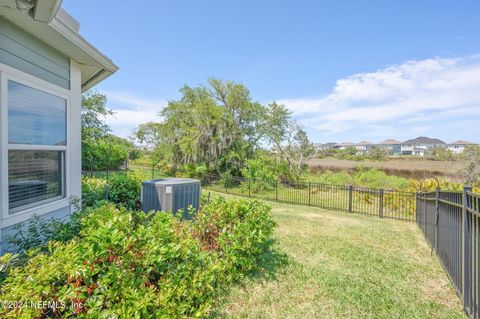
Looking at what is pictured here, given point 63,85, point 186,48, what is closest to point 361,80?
point 186,48

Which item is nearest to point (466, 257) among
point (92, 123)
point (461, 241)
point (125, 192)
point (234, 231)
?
point (461, 241)

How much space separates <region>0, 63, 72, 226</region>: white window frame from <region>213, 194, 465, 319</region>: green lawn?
2464 millimetres

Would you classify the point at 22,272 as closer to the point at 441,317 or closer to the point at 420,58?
the point at 441,317

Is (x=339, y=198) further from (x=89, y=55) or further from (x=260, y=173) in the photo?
(x=89, y=55)

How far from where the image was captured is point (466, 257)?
257 centimetres

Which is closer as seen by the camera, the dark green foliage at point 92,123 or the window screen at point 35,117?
the window screen at point 35,117

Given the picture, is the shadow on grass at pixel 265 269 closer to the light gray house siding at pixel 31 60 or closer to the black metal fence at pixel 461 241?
the black metal fence at pixel 461 241

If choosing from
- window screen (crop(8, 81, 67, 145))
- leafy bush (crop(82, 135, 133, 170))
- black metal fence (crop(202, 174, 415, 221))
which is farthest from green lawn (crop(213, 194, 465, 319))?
leafy bush (crop(82, 135, 133, 170))

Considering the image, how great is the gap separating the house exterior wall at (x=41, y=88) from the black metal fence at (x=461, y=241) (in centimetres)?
475

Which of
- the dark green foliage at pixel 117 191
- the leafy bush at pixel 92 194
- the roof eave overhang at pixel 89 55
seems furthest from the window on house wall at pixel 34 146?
the dark green foliage at pixel 117 191

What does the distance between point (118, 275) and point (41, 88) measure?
2721 millimetres

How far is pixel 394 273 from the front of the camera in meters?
3.38

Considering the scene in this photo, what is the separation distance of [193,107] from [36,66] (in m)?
13.0

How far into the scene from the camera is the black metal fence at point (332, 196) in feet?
26.7
